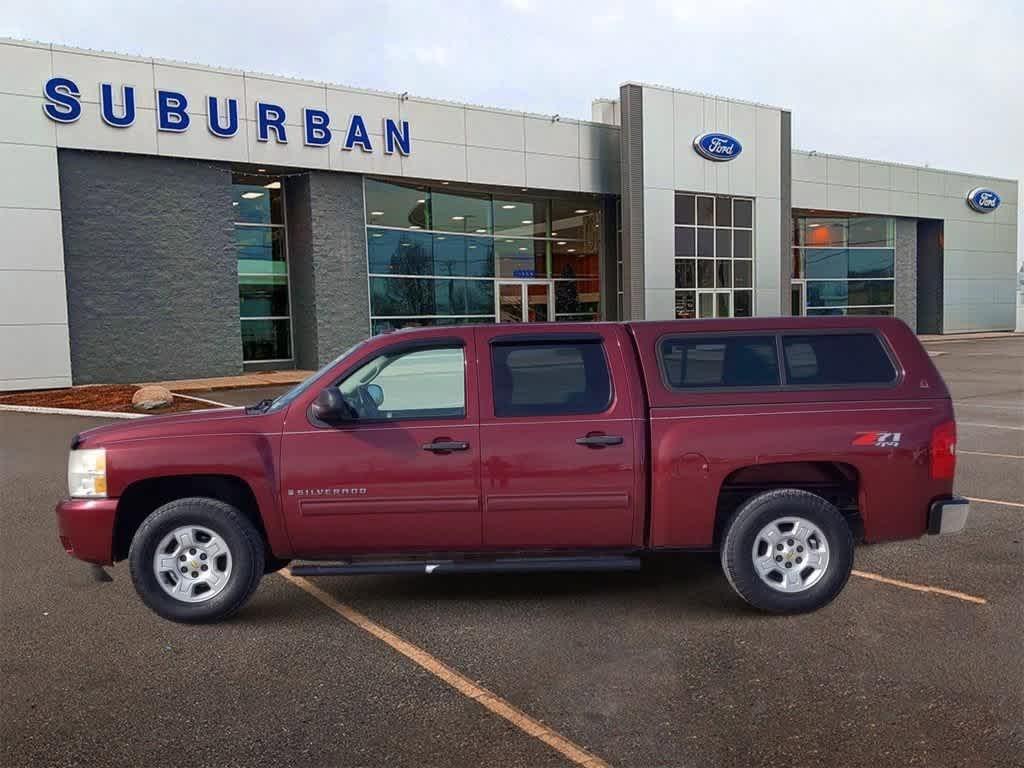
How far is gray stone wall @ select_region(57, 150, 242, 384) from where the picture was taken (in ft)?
67.4

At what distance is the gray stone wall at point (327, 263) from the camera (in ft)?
77.7

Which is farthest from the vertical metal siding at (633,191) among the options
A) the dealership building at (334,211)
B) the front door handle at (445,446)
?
the front door handle at (445,446)

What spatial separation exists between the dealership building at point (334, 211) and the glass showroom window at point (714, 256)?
0.27ft

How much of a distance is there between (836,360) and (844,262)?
1418 inches

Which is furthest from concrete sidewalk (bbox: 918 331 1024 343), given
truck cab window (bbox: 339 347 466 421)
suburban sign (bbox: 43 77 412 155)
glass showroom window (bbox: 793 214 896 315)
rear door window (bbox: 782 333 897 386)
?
truck cab window (bbox: 339 347 466 421)

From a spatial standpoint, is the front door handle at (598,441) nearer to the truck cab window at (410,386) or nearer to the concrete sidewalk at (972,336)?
the truck cab window at (410,386)

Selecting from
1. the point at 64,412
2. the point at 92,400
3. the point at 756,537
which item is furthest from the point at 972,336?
the point at 756,537

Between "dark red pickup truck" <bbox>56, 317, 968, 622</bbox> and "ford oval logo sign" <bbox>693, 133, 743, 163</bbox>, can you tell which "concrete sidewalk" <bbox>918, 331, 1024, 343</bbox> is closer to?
"ford oval logo sign" <bbox>693, 133, 743, 163</bbox>

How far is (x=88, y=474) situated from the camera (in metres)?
5.06

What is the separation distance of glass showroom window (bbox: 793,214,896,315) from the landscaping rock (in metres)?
28.8

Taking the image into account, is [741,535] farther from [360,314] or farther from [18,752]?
[360,314]

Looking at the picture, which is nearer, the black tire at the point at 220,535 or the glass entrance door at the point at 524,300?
the black tire at the point at 220,535

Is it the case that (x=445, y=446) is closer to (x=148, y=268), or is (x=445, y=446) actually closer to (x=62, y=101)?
(x=148, y=268)

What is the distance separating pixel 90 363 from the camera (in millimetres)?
20844
